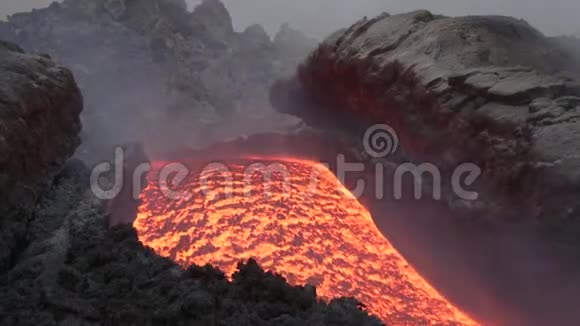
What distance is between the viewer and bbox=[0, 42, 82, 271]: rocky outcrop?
4465 millimetres

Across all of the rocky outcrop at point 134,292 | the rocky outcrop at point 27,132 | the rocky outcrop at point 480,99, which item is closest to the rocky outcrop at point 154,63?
the rocky outcrop at point 27,132

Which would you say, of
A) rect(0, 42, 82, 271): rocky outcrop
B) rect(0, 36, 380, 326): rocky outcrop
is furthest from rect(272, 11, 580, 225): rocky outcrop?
rect(0, 42, 82, 271): rocky outcrop

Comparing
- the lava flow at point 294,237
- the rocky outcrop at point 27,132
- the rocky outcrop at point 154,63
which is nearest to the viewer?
the rocky outcrop at point 27,132

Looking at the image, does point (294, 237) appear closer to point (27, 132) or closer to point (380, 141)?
point (380, 141)

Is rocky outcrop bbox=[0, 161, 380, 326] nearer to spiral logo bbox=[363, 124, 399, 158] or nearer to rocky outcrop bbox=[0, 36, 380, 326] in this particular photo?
rocky outcrop bbox=[0, 36, 380, 326]

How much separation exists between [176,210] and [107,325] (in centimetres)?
→ 328

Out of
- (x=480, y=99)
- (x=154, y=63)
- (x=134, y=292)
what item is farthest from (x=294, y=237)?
(x=154, y=63)

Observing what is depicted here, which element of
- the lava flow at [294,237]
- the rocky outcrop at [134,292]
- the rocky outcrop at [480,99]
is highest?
the rocky outcrop at [480,99]

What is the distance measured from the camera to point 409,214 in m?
6.79

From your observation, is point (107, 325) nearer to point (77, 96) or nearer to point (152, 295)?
point (152, 295)

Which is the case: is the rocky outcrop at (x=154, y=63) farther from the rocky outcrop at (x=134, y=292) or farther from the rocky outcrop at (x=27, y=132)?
the rocky outcrop at (x=134, y=292)

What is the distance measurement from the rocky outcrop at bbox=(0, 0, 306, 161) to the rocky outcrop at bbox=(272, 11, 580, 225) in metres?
5.91

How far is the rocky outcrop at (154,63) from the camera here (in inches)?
549

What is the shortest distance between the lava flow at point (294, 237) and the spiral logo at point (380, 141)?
92 cm
